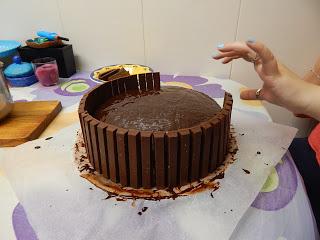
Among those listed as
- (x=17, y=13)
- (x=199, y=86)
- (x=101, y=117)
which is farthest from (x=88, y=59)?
→ (x=101, y=117)

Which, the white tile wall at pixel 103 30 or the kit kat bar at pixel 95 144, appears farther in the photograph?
the white tile wall at pixel 103 30

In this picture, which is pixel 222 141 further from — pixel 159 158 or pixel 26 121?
pixel 26 121

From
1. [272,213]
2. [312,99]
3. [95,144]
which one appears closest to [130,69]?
[95,144]

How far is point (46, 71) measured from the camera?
49.3 inches

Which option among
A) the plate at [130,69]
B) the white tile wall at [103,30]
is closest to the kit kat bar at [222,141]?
the plate at [130,69]

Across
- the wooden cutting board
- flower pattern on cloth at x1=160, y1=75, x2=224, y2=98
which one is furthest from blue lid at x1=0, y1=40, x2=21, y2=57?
flower pattern on cloth at x1=160, y1=75, x2=224, y2=98

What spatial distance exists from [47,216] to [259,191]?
1.63 ft

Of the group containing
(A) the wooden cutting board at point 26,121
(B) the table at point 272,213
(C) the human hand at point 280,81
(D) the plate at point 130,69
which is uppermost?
(C) the human hand at point 280,81

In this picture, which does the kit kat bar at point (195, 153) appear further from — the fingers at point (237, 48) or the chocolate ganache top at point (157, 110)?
the fingers at point (237, 48)

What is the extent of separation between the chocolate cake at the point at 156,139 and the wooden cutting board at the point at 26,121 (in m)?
0.27


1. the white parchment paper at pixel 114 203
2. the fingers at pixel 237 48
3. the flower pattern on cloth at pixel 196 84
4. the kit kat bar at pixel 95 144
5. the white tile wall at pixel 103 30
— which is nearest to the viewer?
the white parchment paper at pixel 114 203

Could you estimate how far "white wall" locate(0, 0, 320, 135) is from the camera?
127 centimetres

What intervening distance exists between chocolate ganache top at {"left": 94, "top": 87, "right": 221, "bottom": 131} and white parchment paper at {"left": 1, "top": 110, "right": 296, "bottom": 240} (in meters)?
0.17

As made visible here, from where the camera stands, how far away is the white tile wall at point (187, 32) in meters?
1.28
